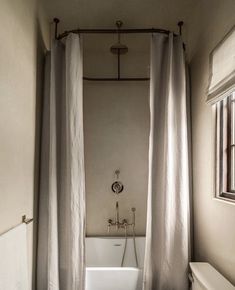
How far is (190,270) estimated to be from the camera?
2.19m

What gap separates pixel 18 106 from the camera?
1892 millimetres

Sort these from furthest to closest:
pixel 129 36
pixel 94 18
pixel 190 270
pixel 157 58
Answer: pixel 129 36 → pixel 94 18 → pixel 157 58 → pixel 190 270

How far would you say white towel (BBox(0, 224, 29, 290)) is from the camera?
149cm

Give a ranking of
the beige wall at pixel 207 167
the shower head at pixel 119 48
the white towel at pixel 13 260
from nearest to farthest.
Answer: the white towel at pixel 13 260
the beige wall at pixel 207 167
the shower head at pixel 119 48

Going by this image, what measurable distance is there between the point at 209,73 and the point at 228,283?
1.46 m

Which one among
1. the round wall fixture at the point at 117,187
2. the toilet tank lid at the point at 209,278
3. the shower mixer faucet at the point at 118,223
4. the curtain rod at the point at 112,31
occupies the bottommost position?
the toilet tank lid at the point at 209,278

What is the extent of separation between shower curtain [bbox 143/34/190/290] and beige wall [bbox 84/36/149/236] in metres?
0.79

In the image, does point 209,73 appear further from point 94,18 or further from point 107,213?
point 107,213

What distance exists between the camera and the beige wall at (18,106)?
5.41 feet

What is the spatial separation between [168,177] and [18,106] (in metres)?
1.26

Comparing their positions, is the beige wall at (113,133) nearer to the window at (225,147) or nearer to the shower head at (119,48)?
the shower head at (119,48)

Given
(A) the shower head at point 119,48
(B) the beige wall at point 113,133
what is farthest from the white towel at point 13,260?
(A) the shower head at point 119,48

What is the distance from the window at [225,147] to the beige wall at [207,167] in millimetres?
64

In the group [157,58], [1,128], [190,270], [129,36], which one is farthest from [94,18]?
[190,270]
